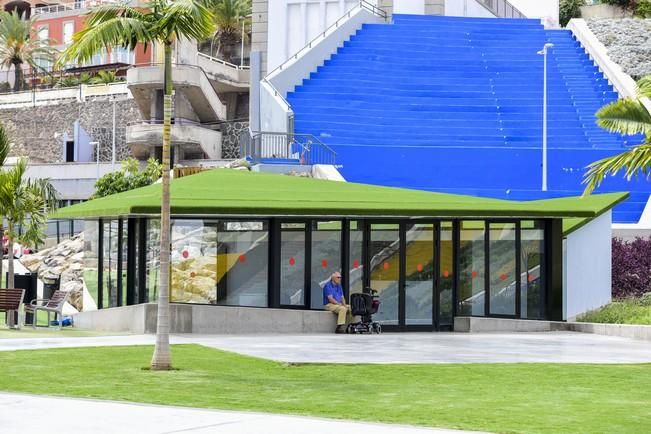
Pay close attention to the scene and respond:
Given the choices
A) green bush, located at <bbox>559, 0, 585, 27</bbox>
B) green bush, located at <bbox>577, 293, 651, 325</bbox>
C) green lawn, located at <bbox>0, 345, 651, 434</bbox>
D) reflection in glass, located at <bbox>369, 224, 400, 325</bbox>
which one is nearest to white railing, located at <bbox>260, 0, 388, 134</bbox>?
green bush, located at <bbox>577, 293, 651, 325</bbox>

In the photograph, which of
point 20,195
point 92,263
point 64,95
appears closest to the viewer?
point 92,263

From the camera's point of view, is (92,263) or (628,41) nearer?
(92,263)

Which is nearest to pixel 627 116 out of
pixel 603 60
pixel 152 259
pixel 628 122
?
pixel 628 122

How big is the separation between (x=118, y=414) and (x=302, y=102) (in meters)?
40.2

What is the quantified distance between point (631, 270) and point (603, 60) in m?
27.0

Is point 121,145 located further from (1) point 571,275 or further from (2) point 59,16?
(1) point 571,275

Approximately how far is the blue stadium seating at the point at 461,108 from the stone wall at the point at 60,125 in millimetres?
25285

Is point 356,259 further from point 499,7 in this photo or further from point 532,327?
point 499,7

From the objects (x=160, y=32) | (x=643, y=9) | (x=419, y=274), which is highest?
→ (x=643, y=9)

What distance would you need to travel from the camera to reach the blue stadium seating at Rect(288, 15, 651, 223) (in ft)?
137

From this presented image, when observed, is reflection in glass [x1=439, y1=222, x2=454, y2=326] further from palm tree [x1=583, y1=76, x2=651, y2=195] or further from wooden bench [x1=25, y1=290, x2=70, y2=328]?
wooden bench [x1=25, y1=290, x2=70, y2=328]

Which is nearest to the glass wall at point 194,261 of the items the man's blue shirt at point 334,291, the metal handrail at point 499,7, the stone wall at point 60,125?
the man's blue shirt at point 334,291

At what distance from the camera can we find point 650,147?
21859 millimetres

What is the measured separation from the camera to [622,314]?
→ 26.8 m
